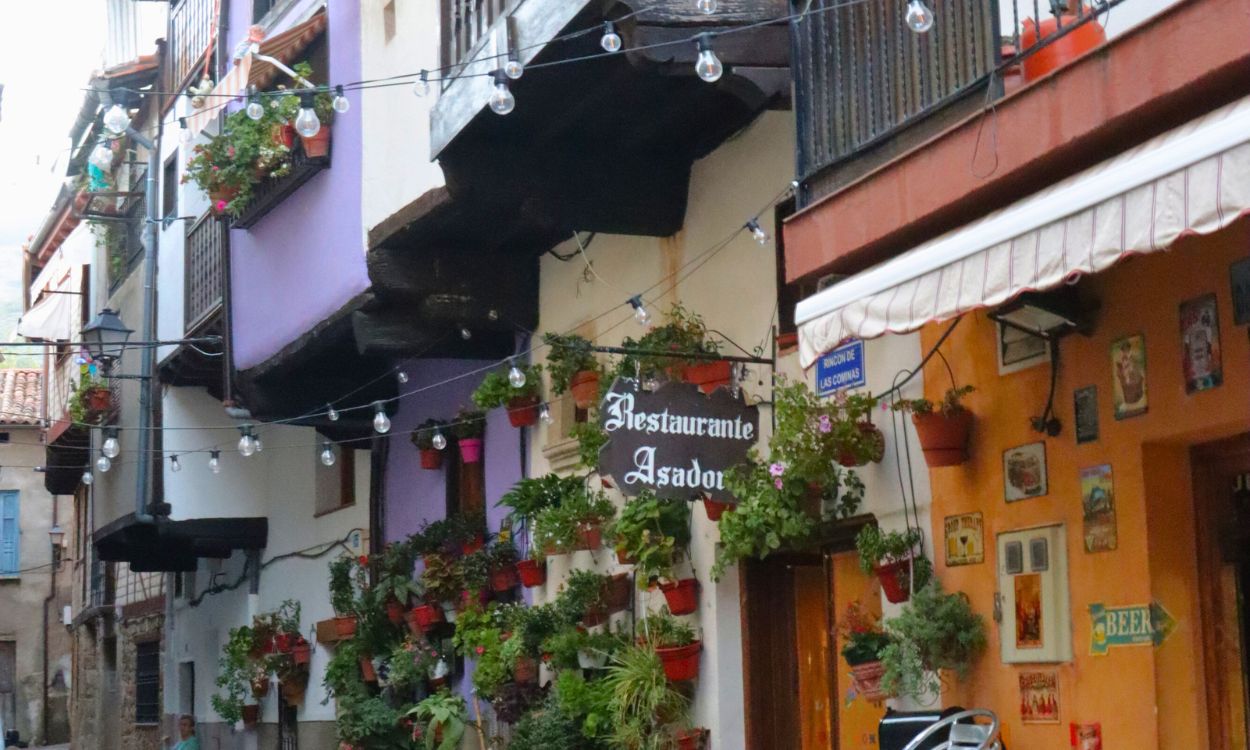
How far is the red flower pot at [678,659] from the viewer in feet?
34.0

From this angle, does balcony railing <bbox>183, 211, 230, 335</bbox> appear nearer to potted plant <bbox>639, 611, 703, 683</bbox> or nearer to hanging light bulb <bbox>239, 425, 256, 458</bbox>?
hanging light bulb <bbox>239, 425, 256, 458</bbox>

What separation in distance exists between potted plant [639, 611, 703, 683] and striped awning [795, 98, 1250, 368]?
3803mm

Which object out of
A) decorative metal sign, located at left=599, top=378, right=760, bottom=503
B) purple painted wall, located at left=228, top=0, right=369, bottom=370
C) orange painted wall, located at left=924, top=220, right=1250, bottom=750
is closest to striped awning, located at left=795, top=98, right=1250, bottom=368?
orange painted wall, located at left=924, top=220, right=1250, bottom=750

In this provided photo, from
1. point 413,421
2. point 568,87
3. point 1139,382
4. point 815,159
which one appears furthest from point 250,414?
point 1139,382

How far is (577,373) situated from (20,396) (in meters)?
28.0

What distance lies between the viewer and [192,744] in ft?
62.8

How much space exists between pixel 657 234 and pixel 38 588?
1166 inches

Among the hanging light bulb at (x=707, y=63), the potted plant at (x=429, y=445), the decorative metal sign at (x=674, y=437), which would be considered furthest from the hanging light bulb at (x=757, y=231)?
the potted plant at (x=429, y=445)

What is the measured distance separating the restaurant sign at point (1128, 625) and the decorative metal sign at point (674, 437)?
90.7 inches

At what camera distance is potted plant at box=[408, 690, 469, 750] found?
43.1 ft

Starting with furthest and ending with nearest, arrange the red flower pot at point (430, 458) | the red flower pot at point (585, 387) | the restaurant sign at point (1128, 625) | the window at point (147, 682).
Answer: the window at point (147, 682), the red flower pot at point (430, 458), the red flower pot at point (585, 387), the restaurant sign at point (1128, 625)

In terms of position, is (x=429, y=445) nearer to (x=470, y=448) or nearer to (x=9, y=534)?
(x=470, y=448)

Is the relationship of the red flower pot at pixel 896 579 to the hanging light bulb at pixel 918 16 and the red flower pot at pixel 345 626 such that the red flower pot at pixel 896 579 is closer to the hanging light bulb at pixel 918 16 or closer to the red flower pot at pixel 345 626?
the hanging light bulb at pixel 918 16

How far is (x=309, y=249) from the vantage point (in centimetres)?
1427
